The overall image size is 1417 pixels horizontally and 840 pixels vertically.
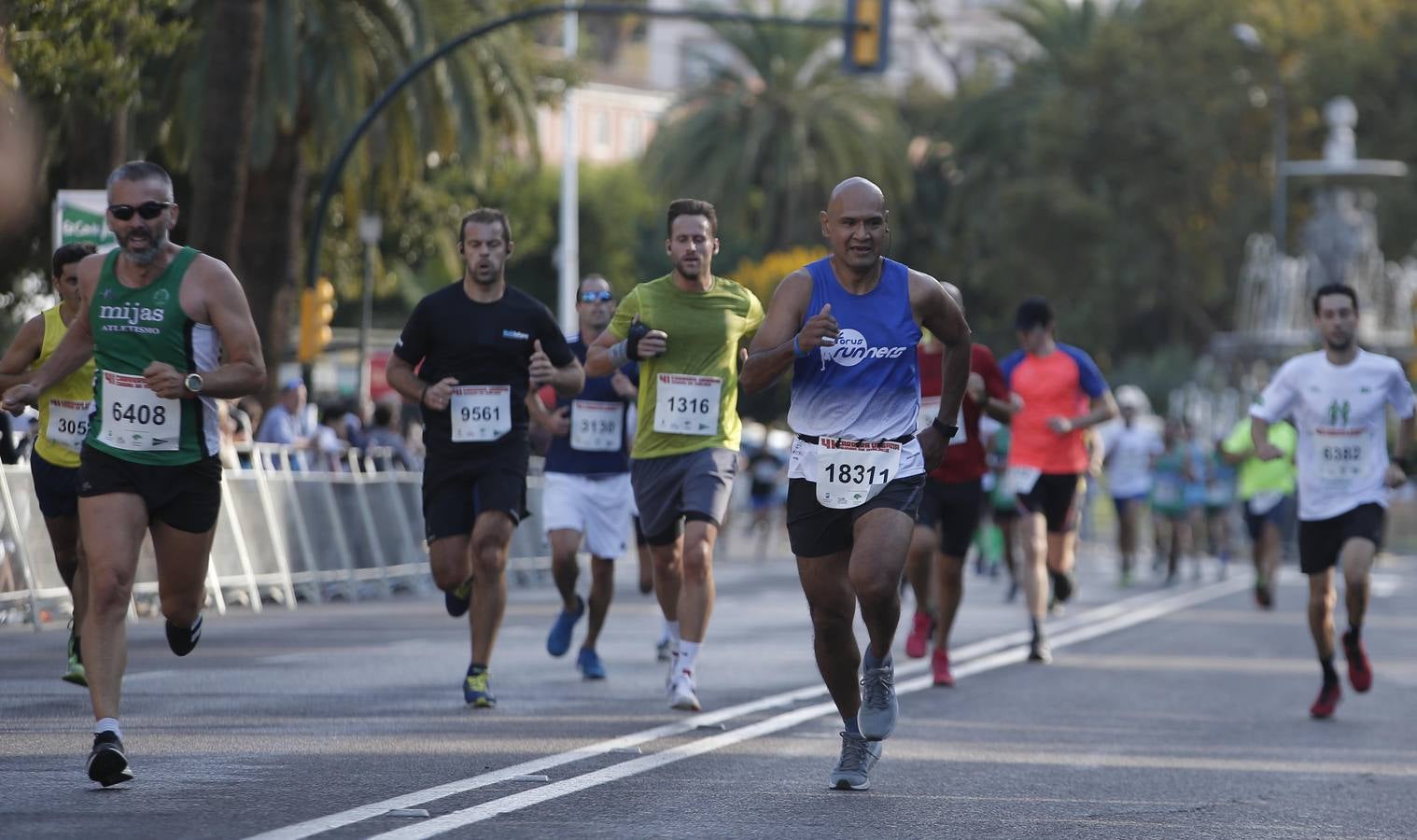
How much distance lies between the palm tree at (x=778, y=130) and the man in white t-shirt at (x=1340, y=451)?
40.0m

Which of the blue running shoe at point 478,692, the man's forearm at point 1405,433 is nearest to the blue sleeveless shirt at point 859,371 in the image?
the blue running shoe at point 478,692

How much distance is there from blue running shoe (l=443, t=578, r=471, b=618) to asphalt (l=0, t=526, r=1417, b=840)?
17.2 inches

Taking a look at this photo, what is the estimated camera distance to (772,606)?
72.0 ft

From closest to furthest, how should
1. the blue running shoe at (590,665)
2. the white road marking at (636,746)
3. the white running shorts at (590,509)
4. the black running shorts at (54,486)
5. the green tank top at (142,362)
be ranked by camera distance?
1. the white road marking at (636,746)
2. the green tank top at (142,362)
3. the black running shorts at (54,486)
4. the blue running shoe at (590,665)
5. the white running shorts at (590,509)

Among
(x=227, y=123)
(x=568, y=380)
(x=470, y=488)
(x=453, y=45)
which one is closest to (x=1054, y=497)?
(x=568, y=380)

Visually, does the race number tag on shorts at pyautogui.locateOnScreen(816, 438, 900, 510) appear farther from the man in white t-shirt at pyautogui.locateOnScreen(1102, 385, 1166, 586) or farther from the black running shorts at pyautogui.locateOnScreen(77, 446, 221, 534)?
the man in white t-shirt at pyautogui.locateOnScreen(1102, 385, 1166, 586)

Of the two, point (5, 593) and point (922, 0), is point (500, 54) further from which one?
point (922, 0)

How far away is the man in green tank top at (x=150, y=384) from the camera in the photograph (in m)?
8.52

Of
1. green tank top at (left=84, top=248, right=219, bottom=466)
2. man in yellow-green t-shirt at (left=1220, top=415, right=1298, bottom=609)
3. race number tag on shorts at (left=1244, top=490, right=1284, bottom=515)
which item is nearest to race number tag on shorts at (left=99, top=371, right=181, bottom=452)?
green tank top at (left=84, top=248, right=219, bottom=466)

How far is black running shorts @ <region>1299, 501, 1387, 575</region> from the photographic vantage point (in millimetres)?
12633

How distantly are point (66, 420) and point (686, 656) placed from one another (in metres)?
2.92

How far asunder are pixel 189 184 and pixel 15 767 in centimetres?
2376

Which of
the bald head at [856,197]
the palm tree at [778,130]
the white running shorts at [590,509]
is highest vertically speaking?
the palm tree at [778,130]

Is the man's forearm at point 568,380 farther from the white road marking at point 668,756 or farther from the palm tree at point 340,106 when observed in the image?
the palm tree at point 340,106
